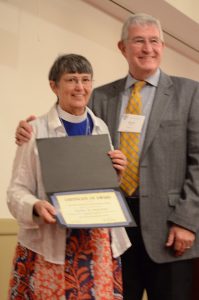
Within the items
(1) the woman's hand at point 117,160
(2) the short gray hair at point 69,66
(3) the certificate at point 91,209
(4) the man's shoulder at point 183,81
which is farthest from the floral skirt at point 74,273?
(4) the man's shoulder at point 183,81

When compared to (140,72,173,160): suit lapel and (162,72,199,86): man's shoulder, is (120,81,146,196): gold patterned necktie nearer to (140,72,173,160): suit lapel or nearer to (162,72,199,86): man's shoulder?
(140,72,173,160): suit lapel

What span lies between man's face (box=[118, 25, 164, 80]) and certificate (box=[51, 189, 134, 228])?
Result: 0.68m

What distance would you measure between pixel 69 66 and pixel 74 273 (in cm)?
75

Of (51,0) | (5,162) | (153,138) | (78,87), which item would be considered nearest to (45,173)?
(78,87)

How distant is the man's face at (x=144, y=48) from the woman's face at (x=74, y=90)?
399 millimetres

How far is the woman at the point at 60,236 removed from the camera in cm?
157

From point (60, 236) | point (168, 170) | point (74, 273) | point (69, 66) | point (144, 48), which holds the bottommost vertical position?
point (74, 273)

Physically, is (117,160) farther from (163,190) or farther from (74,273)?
(74,273)

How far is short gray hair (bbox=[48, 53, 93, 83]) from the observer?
5.60ft

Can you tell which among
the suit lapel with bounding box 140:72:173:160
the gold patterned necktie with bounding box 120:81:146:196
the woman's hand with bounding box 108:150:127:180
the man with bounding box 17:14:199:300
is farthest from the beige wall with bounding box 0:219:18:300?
the woman's hand with bounding box 108:150:127:180

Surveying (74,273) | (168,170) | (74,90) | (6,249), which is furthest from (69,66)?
(6,249)

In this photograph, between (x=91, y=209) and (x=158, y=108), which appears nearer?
(x=91, y=209)

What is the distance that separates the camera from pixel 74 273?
1582 millimetres

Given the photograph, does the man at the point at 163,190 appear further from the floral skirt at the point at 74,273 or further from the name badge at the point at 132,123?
the floral skirt at the point at 74,273
